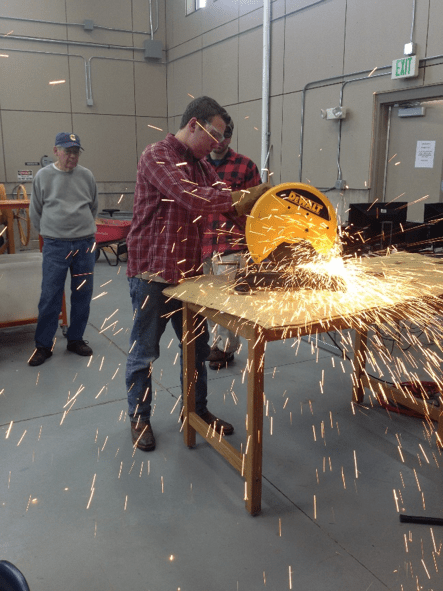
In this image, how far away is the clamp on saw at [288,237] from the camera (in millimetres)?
1875

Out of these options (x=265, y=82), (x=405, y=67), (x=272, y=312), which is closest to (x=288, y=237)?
(x=272, y=312)

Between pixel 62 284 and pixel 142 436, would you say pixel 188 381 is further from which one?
pixel 62 284

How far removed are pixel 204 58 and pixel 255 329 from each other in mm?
7535

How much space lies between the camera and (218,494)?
2027mm

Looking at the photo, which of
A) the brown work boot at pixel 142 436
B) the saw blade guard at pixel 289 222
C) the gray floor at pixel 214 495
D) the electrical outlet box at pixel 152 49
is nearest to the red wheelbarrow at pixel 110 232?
the electrical outlet box at pixel 152 49

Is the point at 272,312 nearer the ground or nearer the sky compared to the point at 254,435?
nearer the sky

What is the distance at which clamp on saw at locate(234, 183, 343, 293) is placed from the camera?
1.88 meters

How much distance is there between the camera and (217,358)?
3.38 m

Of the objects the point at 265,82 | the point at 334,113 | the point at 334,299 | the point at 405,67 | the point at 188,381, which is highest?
the point at 265,82

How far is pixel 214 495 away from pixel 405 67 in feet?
14.8

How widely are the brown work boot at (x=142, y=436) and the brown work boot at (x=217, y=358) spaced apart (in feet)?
3.32

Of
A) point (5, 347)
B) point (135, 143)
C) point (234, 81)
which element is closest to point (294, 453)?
point (5, 347)

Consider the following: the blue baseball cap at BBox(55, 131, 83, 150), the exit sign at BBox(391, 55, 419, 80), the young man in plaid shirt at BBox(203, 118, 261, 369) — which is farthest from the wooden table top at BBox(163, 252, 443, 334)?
the exit sign at BBox(391, 55, 419, 80)

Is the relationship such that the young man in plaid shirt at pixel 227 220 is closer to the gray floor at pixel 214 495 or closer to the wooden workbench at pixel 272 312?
the wooden workbench at pixel 272 312
